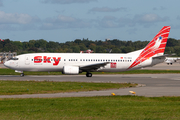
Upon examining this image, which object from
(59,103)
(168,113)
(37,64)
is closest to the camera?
(168,113)

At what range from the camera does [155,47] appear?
145 feet

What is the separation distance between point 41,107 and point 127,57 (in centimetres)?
3012

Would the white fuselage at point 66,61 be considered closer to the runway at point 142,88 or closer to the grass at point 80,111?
the runway at point 142,88

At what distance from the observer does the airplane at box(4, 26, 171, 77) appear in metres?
41.9

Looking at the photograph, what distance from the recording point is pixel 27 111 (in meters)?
14.4

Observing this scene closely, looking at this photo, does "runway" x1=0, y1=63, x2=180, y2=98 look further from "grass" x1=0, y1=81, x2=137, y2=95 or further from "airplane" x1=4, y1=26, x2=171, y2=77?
"airplane" x1=4, y1=26, x2=171, y2=77

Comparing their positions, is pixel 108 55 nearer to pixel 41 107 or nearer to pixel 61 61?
pixel 61 61

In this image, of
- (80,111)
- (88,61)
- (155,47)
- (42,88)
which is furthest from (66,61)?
(80,111)

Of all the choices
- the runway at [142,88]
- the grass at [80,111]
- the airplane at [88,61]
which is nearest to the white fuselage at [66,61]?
the airplane at [88,61]

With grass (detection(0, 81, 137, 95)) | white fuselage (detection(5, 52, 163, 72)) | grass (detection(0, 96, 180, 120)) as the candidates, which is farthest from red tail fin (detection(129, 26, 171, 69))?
grass (detection(0, 96, 180, 120))

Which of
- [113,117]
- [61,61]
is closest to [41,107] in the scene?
[113,117]

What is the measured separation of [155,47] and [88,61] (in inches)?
436

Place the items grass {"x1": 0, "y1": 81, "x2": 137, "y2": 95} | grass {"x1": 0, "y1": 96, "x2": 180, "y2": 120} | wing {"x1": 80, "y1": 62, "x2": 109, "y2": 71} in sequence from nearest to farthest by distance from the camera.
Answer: grass {"x1": 0, "y1": 96, "x2": 180, "y2": 120}, grass {"x1": 0, "y1": 81, "x2": 137, "y2": 95}, wing {"x1": 80, "y1": 62, "x2": 109, "y2": 71}

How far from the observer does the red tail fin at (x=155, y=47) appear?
145 ft
